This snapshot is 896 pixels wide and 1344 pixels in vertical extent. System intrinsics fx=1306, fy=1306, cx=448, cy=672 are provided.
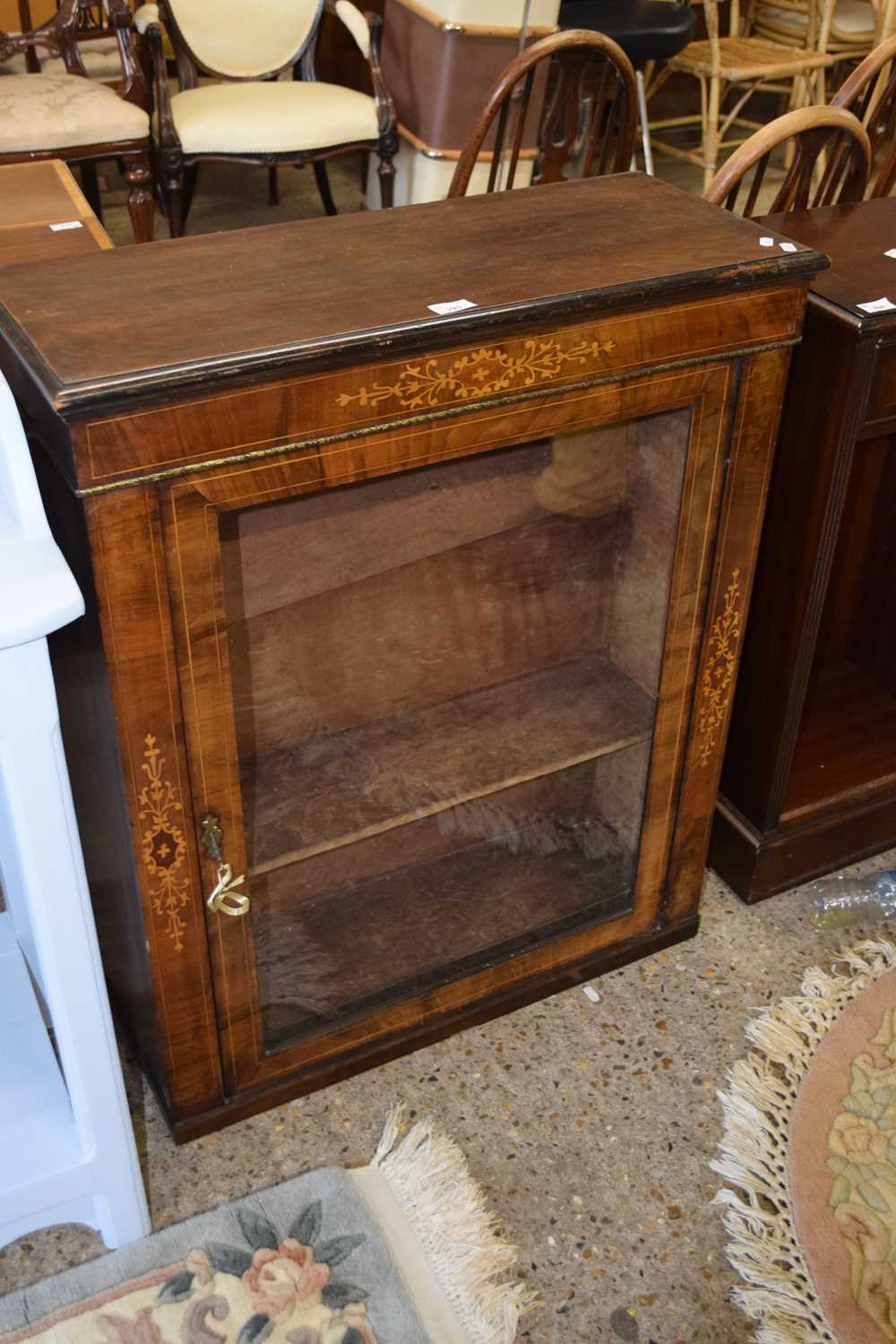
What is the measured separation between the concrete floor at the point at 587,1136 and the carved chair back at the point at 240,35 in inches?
94.3

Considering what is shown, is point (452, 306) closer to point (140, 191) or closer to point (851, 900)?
point (851, 900)

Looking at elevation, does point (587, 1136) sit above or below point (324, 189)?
below

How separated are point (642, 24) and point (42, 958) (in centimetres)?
284

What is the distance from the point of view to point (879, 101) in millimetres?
2045

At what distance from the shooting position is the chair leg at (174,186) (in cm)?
281

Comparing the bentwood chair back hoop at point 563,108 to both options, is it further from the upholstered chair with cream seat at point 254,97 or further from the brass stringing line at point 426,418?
the upholstered chair with cream seat at point 254,97

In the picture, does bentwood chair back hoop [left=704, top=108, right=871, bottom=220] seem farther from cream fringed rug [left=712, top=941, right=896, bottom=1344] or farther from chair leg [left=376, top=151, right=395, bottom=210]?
chair leg [left=376, top=151, right=395, bottom=210]

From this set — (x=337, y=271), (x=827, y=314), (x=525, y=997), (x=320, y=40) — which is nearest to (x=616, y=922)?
(x=525, y=997)

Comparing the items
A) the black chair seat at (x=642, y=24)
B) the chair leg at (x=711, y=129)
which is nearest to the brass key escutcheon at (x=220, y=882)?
the black chair seat at (x=642, y=24)

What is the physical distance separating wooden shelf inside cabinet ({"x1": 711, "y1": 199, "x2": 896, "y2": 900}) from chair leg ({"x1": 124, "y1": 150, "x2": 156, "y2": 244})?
174 cm

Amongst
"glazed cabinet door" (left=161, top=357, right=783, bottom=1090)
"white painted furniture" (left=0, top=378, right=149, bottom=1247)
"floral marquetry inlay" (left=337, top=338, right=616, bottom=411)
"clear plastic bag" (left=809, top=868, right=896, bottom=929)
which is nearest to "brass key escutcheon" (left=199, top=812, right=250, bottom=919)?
"glazed cabinet door" (left=161, top=357, right=783, bottom=1090)

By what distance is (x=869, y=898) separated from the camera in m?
1.69

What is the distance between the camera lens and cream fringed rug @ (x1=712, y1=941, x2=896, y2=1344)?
1252 millimetres

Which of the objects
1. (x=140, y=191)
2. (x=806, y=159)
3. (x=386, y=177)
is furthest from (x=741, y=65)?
(x=806, y=159)
